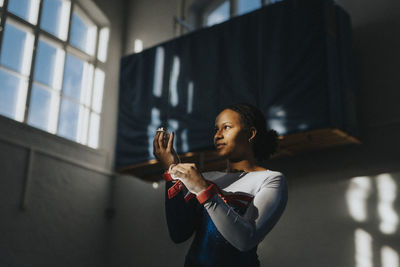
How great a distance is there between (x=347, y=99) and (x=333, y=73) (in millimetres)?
343

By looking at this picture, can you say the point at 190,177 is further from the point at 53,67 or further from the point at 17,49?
the point at 53,67

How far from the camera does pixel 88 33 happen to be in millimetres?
8344

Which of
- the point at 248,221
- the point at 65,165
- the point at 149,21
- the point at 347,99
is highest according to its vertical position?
the point at 149,21

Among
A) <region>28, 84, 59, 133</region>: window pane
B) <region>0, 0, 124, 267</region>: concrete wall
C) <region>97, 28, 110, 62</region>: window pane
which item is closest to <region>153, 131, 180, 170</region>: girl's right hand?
<region>0, 0, 124, 267</region>: concrete wall

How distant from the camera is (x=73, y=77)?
7.80 meters

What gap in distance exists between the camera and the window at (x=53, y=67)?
6723 mm

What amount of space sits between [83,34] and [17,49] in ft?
5.14

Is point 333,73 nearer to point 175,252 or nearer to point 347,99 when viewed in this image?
point 347,99

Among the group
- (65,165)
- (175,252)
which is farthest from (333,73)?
(65,165)

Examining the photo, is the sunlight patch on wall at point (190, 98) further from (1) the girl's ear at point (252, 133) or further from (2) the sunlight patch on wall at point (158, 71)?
(1) the girl's ear at point (252, 133)

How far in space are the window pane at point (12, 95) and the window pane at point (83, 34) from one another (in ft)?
4.60

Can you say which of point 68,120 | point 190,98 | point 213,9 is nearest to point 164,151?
point 190,98

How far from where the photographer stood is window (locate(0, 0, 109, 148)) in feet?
22.1

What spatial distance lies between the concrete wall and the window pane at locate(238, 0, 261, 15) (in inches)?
96.8
